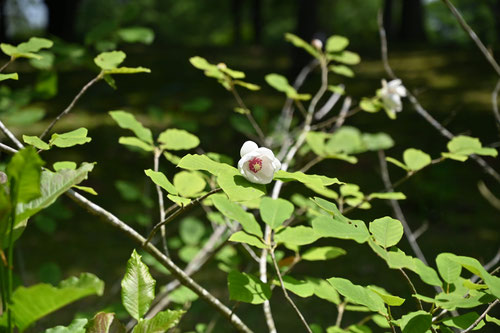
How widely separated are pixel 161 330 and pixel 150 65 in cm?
810

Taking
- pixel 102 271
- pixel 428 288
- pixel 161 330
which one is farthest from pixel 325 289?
pixel 102 271

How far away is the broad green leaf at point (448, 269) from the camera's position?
76cm

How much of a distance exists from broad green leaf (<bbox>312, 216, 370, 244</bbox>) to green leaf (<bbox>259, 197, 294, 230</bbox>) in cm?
12

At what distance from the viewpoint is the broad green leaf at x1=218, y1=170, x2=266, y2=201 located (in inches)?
23.9

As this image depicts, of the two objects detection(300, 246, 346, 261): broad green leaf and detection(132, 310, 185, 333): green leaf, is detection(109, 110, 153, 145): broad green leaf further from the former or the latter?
detection(132, 310, 185, 333): green leaf

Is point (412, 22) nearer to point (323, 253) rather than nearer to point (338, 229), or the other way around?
point (323, 253)

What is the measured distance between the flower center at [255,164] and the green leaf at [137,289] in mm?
188

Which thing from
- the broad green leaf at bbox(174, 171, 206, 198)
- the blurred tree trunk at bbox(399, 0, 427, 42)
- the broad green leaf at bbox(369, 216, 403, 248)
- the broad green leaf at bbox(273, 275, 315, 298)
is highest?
the broad green leaf at bbox(369, 216, 403, 248)

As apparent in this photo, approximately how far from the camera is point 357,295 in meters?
0.63

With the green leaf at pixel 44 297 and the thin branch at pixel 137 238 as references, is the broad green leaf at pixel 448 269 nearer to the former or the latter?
the thin branch at pixel 137 238

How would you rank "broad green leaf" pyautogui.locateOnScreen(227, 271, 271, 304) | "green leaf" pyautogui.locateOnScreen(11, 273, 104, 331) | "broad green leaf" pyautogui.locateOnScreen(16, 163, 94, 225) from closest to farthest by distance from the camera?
"green leaf" pyautogui.locateOnScreen(11, 273, 104, 331), "broad green leaf" pyautogui.locateOnScreen(16, 163, 94, 225), "broad green leaf" pyautogui.locateOnScreen(227, 271, 271, 304)

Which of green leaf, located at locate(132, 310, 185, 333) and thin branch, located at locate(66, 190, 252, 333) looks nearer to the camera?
green leaf, located at locate(132, 310, 185, 333)

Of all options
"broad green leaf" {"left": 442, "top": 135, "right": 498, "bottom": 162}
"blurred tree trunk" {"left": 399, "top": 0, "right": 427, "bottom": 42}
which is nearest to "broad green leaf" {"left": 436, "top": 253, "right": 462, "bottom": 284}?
"broad green leaf" {"left": 442, "top": 135, "right": 498, "bottom": 162}

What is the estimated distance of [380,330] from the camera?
8.27 ft
